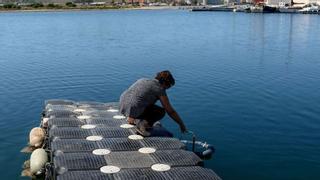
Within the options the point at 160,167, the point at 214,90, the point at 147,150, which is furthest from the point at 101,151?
the point at 214,90

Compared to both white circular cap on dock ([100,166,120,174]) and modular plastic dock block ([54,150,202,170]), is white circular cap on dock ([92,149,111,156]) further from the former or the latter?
white circular cap on dock ([100,166,120,174])

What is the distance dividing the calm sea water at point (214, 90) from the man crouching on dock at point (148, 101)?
9.50ft

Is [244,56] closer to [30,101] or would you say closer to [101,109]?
[30,101]

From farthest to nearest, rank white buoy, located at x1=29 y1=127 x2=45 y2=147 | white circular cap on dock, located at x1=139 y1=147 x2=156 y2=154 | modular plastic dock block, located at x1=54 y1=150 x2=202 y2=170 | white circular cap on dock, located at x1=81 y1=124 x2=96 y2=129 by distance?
1. white buoy, located at x1=29 y1=127 x2=45 y2=147
2. white circular cap on dock, located at x1=81 y1=124 x2=96 y2=129
3. white circular cap on dock, located at x1=139 y1=147 x2=156 y2=154
4. modular plastic dock block, located at x1=54 y1=150 x2=202 y2=170

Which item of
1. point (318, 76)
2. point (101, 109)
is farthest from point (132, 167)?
point (318, 76)

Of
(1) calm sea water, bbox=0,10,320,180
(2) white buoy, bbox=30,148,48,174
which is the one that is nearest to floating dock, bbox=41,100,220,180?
(2) white buoy, bbox=30,148,48,174

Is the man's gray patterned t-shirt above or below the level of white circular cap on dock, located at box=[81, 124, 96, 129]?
above

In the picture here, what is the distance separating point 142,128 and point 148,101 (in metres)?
0.75

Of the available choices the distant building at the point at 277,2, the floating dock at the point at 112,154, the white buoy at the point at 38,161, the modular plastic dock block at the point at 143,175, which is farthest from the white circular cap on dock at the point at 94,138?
the distant building at the point at 277,2

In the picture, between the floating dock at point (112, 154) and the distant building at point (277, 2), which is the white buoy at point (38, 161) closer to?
the floating dock at point (112, 154)

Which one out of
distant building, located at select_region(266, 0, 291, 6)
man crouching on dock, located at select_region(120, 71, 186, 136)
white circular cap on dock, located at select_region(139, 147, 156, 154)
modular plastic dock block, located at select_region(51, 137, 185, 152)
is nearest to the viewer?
white circular cap on dock, located at select_region(139, 147, 156, 154)

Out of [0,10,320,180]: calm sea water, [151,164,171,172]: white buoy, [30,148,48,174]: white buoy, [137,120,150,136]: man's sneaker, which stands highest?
[137,120,150,136]: man's sneaker

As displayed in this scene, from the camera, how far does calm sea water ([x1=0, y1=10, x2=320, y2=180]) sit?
15.3 m

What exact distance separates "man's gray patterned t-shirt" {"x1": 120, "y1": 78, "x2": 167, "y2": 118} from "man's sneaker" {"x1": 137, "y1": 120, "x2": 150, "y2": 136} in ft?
0.75
